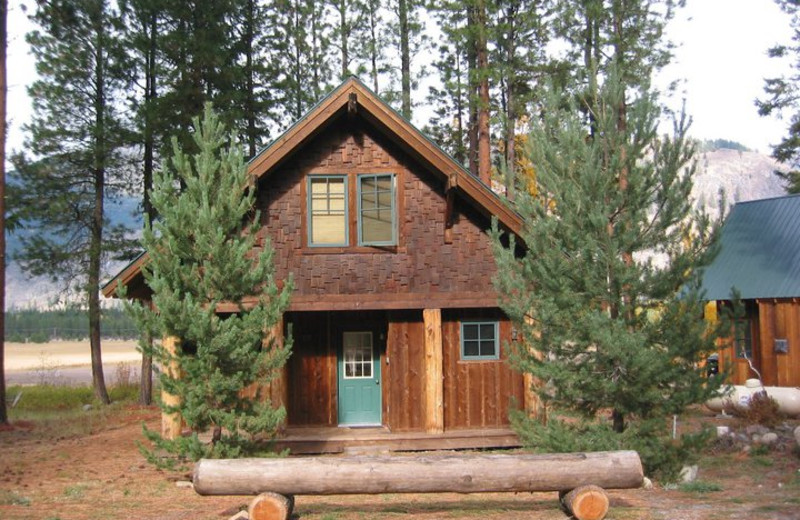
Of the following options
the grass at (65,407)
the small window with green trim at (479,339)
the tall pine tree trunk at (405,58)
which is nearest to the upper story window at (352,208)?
the small window with green trim at (479,339)

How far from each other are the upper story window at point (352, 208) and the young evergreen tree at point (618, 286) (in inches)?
171

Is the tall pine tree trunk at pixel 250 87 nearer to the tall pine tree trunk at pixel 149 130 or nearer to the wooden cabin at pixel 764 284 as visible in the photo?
the tall pine tree trunk at pixel 149 130

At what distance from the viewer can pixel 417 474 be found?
8.59 m

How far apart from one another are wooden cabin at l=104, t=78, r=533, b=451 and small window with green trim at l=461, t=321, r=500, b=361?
2 centimetres

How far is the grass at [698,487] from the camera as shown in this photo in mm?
10836

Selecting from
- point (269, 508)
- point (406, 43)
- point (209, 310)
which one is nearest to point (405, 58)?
point (406, 43)

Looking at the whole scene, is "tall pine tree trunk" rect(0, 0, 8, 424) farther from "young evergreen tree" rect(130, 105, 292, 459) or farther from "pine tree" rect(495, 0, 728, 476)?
"pine tree" rect(495, 0, 728, 476)

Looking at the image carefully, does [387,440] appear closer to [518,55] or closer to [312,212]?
[312,212]

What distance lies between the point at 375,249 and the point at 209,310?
4749 mm

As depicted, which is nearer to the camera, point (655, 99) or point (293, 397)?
point (655, 99)

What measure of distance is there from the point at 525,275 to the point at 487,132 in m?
16.8

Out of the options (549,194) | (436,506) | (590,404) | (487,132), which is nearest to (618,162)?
(549,194)

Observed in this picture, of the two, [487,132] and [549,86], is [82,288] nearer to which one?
[487,132]

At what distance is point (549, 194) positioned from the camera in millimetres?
11016
